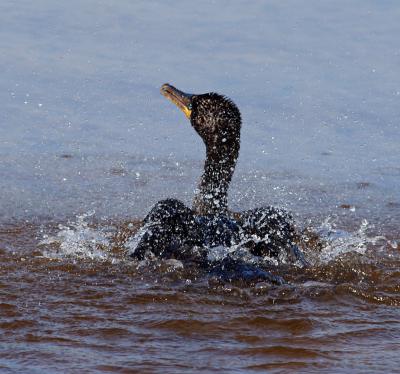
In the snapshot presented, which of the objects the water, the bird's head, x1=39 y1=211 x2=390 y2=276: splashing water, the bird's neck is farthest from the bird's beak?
x1=39 y1=211 x2=390 y2=276: splashing water

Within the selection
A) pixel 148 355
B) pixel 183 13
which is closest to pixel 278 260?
pixel 148 355

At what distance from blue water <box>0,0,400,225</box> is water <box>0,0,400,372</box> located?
25 mm

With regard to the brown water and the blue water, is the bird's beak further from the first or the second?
the brown water

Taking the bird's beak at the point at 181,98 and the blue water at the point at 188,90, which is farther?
the blue water at the point at 188,90

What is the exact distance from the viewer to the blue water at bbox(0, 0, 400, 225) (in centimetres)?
949

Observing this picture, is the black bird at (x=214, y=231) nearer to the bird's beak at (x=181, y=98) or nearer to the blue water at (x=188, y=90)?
the bird's beak at (x=181, y=98)

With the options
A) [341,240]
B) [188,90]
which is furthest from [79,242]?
[188,90]

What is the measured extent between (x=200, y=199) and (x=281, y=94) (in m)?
3.33

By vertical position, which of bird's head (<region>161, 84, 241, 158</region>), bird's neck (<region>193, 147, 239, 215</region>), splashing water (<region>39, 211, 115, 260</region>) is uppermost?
bird's head (<region>161, 84, 241, 158</region>)

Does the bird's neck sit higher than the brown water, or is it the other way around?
the bird's neck

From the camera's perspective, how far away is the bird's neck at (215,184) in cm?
815

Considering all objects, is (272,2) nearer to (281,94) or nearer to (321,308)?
(281,94)

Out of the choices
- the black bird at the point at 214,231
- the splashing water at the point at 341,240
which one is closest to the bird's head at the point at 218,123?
the black bird at the point at 214,231

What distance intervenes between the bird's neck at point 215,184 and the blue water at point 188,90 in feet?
3.09
